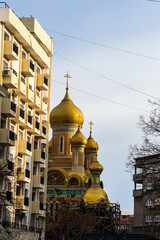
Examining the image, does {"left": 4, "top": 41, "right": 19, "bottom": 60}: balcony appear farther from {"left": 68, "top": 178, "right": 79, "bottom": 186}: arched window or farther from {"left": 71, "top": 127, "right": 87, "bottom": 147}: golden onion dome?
{"left": 68, "top": 178, "right": 79, "bottom": 186}: arched window

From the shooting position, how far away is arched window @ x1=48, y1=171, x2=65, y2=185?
94.0 m

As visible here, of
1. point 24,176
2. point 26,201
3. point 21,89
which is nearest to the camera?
point 21,89

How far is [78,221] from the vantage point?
65.4 meters

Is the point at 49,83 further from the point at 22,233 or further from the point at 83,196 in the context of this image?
the point at 83,196

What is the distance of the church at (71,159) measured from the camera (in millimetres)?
91500

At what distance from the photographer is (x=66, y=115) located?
9550cm

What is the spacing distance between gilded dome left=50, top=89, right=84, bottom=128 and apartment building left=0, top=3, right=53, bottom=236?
129 ft

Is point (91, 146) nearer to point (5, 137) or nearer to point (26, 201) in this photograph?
point (26, 201)

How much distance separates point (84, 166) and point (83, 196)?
6.88 m

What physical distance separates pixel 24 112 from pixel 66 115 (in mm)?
47018

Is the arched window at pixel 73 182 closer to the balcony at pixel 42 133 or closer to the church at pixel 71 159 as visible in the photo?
the church at pixel 71 159

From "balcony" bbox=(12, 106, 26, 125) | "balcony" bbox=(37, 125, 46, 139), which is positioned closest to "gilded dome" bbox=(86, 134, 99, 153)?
"balcony" bbox=(37, 125, 46, 139)

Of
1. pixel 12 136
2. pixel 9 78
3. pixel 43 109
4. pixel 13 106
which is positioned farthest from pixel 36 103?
pixel 9 78

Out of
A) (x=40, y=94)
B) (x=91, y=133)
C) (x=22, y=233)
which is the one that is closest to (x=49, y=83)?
(x=40, y=94)
